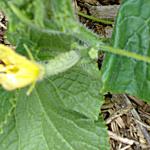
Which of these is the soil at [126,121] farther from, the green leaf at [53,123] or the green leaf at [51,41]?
the green leaf at [51,41]

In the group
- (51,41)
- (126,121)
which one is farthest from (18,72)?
(126,121)

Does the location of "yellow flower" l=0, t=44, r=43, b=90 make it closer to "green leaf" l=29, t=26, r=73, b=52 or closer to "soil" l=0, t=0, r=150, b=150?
"green leaf" l=29, t=26, r=73, b=52

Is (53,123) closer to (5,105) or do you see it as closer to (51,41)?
(5,105)

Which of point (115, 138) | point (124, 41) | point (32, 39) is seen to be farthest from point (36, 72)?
point (115, 138)

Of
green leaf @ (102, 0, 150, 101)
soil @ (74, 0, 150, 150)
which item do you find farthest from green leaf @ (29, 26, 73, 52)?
soil @ (74, 0, 150, 150)

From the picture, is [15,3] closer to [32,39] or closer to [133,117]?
[32,39]
